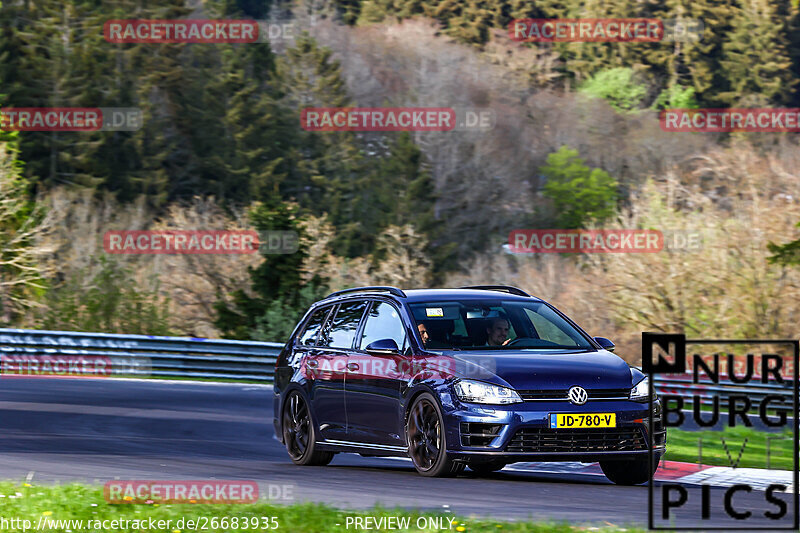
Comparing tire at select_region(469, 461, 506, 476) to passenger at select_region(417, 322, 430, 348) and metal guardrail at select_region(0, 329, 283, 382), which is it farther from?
metal guardrail at select_region(0, 329, 283, 382)

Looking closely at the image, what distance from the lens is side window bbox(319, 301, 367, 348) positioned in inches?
526

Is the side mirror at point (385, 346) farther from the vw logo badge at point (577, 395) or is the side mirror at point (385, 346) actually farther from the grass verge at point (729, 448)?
the grass verge at point (729, 448)

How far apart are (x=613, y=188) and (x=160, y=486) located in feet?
306

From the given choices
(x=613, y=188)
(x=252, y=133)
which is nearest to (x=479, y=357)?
(x=252, y=133)

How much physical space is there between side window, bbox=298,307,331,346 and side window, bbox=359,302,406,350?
3.28ft

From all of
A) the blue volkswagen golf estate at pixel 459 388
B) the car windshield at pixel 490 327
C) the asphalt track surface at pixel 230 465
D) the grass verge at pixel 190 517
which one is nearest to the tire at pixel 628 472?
the blue volkswagen golf estate at pixel 459 388

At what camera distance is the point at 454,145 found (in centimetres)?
9719

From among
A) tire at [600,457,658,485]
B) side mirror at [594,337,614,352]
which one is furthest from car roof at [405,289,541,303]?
tire at [600,457,658,485]

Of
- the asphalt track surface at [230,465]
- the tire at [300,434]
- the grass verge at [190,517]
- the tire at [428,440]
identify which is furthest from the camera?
the tire at [300,434]

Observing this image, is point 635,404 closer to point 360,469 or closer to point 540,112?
point 360,469

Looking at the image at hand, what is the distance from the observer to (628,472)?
39.6 ft

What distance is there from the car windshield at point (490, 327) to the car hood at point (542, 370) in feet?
1.35

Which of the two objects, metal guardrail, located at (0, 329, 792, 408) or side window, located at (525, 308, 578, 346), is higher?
side window, located at (525, 308, 578, 346)

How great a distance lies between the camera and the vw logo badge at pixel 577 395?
11.2 meters
